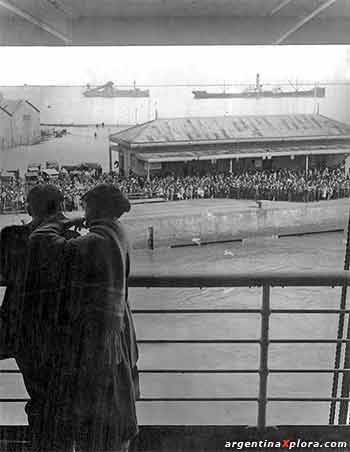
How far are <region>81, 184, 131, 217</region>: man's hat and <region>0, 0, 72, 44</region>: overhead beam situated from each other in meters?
0.62

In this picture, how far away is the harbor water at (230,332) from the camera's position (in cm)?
197

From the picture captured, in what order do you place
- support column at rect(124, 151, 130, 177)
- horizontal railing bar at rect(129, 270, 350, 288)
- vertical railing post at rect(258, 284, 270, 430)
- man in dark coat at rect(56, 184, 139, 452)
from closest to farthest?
man in dark coat at rect(56, 184, 139, 452), horizontal railing bar at rect(129, 270, 350, 288), vertical railing post at rect(258, 284, 270, 430), support column at rect(124, 151, 130, 177)

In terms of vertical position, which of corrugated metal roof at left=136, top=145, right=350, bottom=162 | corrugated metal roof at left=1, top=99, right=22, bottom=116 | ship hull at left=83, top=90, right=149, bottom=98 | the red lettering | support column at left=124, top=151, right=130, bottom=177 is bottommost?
the red lettering

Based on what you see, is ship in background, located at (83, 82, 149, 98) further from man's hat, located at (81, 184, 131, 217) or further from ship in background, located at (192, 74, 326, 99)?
man's hat, located at (81, 184, 131, 217)

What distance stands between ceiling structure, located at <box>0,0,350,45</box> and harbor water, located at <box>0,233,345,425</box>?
2.53ft

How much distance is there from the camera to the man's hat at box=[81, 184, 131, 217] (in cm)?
162

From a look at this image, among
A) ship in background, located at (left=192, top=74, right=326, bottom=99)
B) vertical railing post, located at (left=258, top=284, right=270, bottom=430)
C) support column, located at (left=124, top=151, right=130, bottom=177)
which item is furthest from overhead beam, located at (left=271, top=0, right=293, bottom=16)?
vertical railing post, located at (left=258, top=284, right=270, bottom=430)

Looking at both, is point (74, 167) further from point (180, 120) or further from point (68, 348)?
point (68, 348)

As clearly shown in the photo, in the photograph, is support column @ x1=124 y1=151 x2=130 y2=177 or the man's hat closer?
the man's hat

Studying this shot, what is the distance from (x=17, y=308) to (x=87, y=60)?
A: 0.93 metres

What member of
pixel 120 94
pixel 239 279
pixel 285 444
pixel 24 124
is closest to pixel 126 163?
pixel 120 94

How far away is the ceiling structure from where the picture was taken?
72.1 inches

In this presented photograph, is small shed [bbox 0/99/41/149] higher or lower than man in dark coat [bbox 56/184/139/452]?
higher

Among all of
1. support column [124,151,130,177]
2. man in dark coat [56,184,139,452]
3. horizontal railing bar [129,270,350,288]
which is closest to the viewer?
man in dark coat [56,184,139,452]
